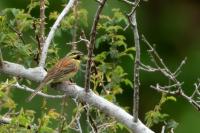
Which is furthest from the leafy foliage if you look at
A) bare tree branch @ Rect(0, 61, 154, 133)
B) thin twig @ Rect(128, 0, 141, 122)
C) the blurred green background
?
the blurred green background

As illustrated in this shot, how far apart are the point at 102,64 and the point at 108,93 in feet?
0.80

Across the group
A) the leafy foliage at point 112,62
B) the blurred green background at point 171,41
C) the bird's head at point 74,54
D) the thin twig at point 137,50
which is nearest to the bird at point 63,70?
the bird's head at point 74,54

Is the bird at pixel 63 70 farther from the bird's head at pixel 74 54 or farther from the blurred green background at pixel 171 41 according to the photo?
the blurred green background at pixel 171 41

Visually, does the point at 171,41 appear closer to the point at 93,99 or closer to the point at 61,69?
the point at 61,69

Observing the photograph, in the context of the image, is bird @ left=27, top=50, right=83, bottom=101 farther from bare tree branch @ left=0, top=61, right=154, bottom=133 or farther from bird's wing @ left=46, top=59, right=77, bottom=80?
bare tree branch @ left=0, top=61, right=154, bottom=133

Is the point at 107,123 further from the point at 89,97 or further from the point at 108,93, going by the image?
the point at 89,97

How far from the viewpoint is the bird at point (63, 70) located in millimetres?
5977

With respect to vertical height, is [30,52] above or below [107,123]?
above

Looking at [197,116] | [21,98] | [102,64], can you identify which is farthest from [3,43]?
[197,116]

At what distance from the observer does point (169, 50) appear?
13070 millimetres

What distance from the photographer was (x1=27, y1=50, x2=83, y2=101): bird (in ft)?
19.6

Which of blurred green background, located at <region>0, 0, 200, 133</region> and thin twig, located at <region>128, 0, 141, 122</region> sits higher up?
thin twig, located at <region>128, 0, 141, 122</region>

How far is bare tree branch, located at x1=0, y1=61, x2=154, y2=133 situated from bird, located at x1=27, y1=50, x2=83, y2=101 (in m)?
0.21

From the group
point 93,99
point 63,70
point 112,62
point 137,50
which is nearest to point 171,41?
point 112,62
